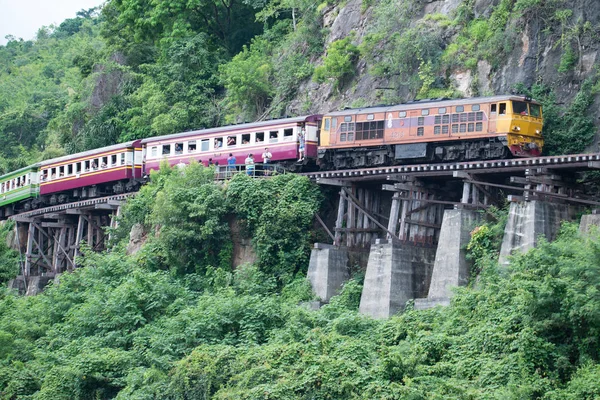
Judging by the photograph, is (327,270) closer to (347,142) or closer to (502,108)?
(347,142)

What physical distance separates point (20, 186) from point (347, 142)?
85.9 feet

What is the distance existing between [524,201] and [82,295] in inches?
761

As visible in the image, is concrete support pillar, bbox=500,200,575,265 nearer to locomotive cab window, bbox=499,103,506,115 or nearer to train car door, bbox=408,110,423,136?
locomotive cab window, bbox=499,103,506,115

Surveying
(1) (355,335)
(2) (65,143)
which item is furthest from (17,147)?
(1) (355,335)

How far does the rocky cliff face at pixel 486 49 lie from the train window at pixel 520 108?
3454mm

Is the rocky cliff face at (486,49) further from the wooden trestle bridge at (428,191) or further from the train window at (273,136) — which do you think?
the wooden trestle bridge at (428,191)

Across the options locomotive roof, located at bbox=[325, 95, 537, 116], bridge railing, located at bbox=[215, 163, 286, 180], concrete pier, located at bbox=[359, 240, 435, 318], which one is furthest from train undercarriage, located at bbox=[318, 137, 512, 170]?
concrete pier, located at bbox=[359, 240, 435, 318]

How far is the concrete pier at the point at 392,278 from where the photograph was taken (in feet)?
122

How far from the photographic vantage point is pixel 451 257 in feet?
119

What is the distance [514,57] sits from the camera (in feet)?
148

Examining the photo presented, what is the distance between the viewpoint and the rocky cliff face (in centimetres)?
4331

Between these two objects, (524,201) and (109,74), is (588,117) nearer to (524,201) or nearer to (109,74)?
(524,201)

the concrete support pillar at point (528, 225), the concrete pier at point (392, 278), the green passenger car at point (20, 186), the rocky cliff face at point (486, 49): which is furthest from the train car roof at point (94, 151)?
the concrete support pillar at point (528, 225)

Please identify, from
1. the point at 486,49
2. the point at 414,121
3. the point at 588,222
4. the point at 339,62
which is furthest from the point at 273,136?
the point at 588,222
